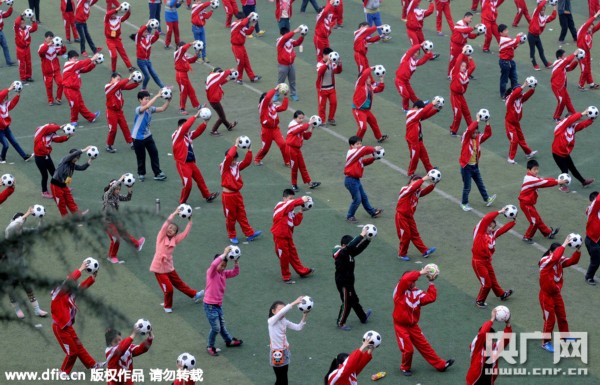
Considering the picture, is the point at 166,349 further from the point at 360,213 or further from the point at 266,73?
the point at 266,73

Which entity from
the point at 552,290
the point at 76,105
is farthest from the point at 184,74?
the point at 552,290

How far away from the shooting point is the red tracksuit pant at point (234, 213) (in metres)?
21.0

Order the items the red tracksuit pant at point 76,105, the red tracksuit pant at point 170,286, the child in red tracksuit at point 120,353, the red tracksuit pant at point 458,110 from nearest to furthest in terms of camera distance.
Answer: the child in red tracksuit at point 120,353 → the red tracksuit pant at point 170,286 → the red tracksuit pant at point 458,110 → the red tracksuit pant at point 76,105

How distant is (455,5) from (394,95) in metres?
8.19

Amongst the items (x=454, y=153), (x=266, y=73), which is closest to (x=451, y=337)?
(x=454, y=153)

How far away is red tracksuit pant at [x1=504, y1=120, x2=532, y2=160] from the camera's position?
81.1ft

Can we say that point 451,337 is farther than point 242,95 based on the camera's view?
No

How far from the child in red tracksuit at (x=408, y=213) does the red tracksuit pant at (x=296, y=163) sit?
3366 millimetres

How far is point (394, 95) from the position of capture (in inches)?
1146

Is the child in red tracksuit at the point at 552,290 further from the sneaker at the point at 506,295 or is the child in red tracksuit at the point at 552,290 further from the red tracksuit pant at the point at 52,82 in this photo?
the red tracksuit pant at the point at 52,82

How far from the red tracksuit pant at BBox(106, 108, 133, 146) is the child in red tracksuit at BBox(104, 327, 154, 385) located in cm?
1026

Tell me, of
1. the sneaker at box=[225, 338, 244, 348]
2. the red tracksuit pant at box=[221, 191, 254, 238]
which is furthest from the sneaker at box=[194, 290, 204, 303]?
the red tracksuit pant at box=[221, 191, 254, 238]

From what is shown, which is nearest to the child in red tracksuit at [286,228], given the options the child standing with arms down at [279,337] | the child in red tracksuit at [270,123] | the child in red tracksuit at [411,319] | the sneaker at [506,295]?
the child in red tracksuit at [411,319]

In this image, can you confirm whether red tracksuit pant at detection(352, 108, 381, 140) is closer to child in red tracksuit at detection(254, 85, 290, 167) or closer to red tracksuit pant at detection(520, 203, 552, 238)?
child in red tracksuit at detection(254, 85, 290, 167)
